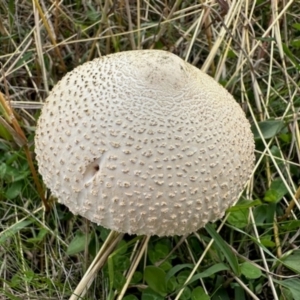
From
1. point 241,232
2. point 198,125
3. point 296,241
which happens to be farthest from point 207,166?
point 296,241

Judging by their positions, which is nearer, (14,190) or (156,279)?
(156,279)

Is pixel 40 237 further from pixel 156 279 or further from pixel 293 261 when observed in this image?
pixel 293 261

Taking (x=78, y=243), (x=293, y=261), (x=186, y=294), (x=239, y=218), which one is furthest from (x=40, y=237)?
(x=293, y=261)

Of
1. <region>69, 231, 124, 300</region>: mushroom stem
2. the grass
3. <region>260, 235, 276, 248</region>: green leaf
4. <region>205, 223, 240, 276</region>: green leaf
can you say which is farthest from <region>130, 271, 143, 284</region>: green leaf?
<region>260, 235, 276, 248</region>: green leaf

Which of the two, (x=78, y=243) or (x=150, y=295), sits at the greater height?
(x=78, y=243)

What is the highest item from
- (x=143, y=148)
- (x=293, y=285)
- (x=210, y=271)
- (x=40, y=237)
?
(x=143, y=148)

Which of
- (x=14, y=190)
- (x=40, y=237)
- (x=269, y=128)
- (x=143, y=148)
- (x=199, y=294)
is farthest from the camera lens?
(x=269, y=128)

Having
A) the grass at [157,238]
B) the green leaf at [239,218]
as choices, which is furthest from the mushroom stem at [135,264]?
the green leaf at [239,218]
